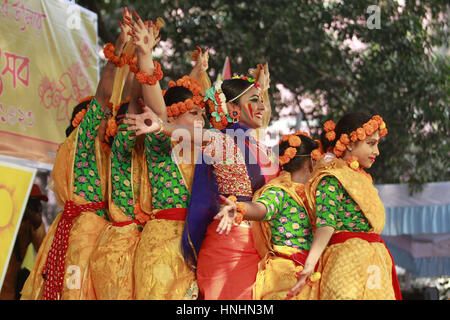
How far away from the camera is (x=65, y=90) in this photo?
5.23 metres

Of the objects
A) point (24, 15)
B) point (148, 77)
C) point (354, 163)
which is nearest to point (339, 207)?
point (354, 163)

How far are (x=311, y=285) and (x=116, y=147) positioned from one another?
1.45 m

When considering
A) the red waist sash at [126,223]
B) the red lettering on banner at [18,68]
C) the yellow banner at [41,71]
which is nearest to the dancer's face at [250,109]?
the red waist sash at [126,223]

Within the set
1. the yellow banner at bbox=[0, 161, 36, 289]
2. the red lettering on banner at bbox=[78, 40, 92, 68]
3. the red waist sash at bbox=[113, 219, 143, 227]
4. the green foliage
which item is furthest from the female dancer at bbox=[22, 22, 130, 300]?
the green foliage

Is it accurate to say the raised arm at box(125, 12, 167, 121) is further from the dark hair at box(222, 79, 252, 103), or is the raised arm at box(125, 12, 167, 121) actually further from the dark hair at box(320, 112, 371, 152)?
the dark hair at box(320, 112, 371, 152)

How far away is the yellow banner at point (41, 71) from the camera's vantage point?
466 centimetres

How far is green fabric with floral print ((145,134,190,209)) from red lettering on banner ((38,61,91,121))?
1.87 meters

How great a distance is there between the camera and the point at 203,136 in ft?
10.6

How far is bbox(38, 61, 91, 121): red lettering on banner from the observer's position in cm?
502

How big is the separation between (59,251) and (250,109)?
1.49 meters

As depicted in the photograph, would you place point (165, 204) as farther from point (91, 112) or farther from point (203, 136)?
point (91, 112)

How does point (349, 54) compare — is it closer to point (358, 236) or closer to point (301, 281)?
point (358, 236)

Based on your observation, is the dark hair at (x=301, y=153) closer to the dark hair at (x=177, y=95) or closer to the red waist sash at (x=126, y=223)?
the dark hair at (x=177, y=95)

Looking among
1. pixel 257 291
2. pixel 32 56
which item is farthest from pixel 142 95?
pixel 32 56
